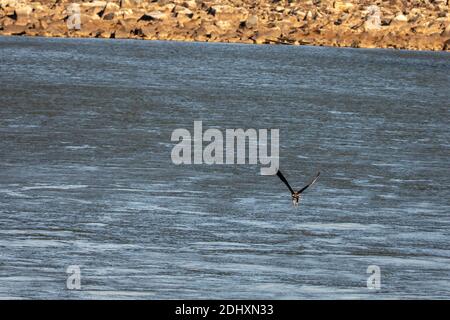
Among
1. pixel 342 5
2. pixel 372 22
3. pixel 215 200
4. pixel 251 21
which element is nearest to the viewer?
pixel 215 200

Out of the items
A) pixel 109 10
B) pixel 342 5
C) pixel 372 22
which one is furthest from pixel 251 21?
pixel 342 5

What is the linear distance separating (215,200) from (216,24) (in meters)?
69.1

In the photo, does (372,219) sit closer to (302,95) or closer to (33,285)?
(33,285)

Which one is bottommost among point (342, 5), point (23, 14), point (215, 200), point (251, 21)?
point (215, 200)

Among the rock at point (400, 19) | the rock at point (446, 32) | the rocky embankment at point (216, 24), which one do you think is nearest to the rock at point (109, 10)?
the rocky embankment at point (216, 24)

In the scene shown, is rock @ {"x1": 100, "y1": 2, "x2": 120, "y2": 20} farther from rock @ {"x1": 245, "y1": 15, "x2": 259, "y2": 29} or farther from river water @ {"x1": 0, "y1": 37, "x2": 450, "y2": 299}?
river water @ {"x1": 0, "y1": 37, "x2": 450, "y2": 299}

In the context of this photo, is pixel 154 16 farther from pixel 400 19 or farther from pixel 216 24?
pixel 400 19

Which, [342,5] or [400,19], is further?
[342,5]

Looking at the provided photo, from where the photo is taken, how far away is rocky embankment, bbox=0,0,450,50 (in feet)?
315

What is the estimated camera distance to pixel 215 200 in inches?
1138

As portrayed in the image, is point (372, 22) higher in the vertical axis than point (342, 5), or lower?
lower

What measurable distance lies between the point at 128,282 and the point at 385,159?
54.5 feet

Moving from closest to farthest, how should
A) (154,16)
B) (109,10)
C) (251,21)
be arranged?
(109,10), (154,16), (251,21)

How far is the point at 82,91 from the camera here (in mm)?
59656
